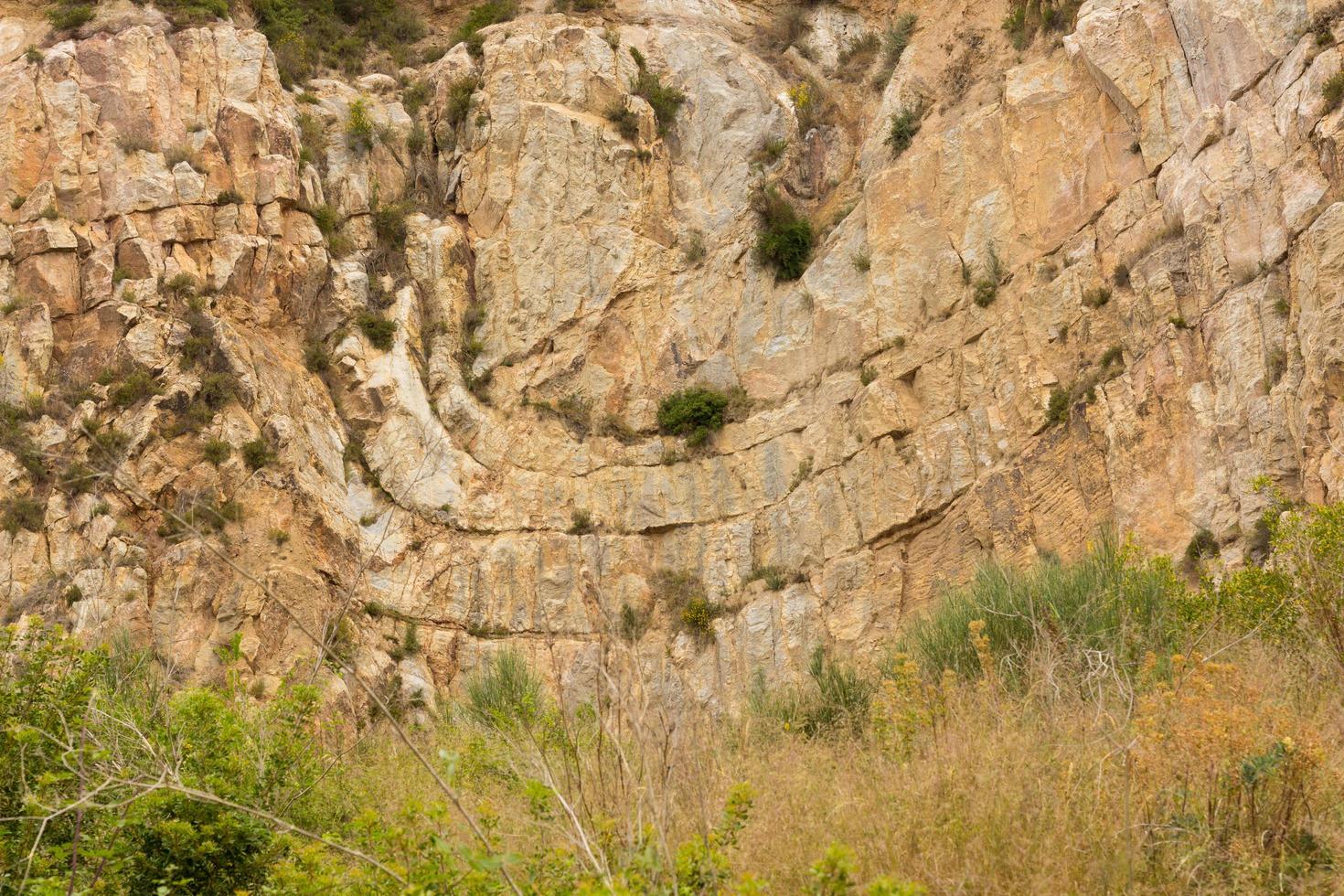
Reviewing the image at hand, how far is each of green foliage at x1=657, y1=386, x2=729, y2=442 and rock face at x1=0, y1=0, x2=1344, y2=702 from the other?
28cm

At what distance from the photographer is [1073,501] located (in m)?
14.4

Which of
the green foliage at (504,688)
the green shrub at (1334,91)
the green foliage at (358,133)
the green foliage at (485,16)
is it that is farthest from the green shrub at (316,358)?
the green shrub at (1334,91)

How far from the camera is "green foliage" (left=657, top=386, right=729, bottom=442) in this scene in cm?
1948

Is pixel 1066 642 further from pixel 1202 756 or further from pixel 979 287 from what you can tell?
pixel 979 287

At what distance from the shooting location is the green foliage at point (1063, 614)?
776 centimetres

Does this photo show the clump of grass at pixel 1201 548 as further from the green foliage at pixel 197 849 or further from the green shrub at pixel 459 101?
the green shrub at pixel 459 101

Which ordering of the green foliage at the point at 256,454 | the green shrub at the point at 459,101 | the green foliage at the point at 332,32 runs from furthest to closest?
the green foliage at the point at 332,32 → the green shrub at the point at 459,101 → the green foliage at the point at 256,454

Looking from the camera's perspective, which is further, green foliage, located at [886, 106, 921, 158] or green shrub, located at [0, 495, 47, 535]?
green foliage, located at [886, 106, 921, 158]

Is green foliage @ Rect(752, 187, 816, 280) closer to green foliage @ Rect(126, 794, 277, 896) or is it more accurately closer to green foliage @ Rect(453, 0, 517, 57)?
green foliage @ Rect(453, 0, 517, 57)

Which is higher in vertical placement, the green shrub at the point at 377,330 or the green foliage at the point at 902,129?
the green foliage at the point at 902,129

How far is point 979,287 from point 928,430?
7.67ft

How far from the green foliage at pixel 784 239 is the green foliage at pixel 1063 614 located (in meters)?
10.3

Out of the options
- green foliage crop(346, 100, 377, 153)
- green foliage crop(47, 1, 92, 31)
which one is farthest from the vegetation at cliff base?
green foliage crop(47, 1, 92, 31)

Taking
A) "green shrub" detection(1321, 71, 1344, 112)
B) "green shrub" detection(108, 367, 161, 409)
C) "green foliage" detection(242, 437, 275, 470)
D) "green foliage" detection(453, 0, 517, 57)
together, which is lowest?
"green foliage" detection(242, 437, 275, 470)
